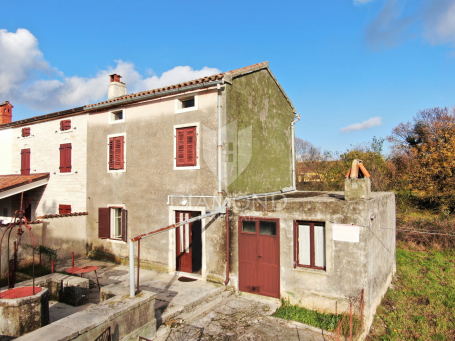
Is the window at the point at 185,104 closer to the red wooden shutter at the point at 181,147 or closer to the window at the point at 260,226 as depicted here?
the red wooden shutter at the point at 181,147

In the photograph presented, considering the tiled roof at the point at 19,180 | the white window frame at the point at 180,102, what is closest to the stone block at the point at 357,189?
the white window frame at the point at 180,102

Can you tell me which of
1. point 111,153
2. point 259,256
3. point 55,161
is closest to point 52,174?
point 55,161

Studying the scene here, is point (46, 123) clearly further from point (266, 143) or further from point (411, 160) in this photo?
point (411, 160)

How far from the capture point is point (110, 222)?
11789 millimetres

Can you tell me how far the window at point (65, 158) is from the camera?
13195 mm

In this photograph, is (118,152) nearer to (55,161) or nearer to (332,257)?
(55,161)

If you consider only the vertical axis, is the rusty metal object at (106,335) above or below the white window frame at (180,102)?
below

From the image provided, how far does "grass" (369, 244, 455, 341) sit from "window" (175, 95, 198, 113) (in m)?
8.13

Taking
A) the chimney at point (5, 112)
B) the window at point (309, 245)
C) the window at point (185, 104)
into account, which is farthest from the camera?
the chimney at point (5, 112)

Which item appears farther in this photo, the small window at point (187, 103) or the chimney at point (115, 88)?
the chimney at point (115, 88)

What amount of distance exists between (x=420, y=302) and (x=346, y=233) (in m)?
4.19

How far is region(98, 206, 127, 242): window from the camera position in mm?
11633

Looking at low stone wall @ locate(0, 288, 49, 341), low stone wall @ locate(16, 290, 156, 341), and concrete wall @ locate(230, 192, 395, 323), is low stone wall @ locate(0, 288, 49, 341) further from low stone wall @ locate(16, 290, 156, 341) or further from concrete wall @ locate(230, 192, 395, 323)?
concrete wall @ locate(230, 192, 395, 323)

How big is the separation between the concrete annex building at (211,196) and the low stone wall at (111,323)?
3.54 metres
